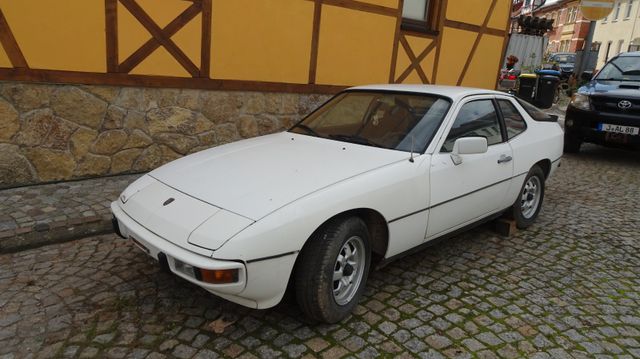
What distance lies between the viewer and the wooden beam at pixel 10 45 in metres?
4.38

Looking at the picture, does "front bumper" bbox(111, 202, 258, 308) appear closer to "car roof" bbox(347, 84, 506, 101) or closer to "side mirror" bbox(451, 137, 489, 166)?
"side mirror" bbox(451, 137, 489, 166)

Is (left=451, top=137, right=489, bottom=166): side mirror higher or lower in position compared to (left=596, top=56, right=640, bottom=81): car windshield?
lower

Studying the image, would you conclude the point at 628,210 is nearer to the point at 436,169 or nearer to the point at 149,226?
the point at 436,169

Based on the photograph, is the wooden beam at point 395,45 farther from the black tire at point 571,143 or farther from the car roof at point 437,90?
the car roof at point 437,90

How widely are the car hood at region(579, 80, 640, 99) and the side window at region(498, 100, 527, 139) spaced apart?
4373 mm

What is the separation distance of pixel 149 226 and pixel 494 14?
8596mm

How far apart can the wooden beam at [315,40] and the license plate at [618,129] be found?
16.2 feet

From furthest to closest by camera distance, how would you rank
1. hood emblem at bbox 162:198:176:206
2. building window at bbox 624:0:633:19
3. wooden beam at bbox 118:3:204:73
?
1. building window at bbox 624:0:633:19
2. wooden beam at bbox 118:3:204:73
3. hood emblem at bbox 162:198:176:206

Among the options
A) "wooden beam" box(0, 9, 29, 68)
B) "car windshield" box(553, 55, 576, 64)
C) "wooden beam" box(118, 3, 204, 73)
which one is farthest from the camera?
"car windshield" box(553, 55, 576, 64)

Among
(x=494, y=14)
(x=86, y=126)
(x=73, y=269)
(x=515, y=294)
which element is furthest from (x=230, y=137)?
(x=494, y=14)

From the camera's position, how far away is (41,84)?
4707 mm

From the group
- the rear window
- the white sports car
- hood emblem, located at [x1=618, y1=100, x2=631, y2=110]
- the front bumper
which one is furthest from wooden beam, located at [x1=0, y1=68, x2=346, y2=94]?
hood emblem, located at [x1=618, y1=100, x2=631, y2=110]

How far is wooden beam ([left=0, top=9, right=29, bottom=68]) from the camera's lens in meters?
4.38

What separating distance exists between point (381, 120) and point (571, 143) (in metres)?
6.46
